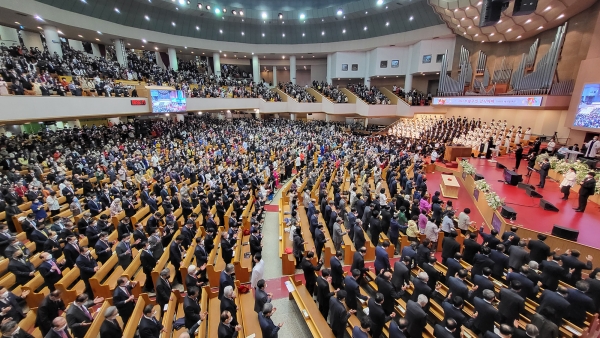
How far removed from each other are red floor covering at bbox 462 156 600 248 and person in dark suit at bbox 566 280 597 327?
276 cm

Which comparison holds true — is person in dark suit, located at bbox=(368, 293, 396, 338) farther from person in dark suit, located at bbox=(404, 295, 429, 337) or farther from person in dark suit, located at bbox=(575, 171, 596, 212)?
person in dark suit, located at bbox=(575, 171, 596, 212)

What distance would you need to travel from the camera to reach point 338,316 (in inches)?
151

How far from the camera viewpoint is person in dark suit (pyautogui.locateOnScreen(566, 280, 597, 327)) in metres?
3.88

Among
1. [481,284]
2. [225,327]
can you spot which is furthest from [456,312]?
[225,327]

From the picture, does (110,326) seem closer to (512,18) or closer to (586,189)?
(586,189)

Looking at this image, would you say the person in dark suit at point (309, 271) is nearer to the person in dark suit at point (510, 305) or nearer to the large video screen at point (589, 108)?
the person in dark suit at point (510, 305)

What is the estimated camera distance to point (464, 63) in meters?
19.8

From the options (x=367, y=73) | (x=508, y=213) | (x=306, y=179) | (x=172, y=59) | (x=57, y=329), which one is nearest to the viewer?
(x=57, y=329)

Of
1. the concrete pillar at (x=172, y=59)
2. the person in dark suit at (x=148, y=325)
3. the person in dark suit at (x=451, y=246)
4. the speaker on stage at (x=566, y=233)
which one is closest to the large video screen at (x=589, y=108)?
the speaker on stage at (x=566, y=233)

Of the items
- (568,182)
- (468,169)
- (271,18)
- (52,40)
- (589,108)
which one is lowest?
(468,169)

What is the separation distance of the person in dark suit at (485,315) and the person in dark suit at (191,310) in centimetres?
383

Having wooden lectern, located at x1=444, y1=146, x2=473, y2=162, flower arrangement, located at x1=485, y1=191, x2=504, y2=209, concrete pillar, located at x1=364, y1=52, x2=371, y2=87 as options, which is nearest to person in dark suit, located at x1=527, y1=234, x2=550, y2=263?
flower arrangement, located at x1=485, y1=191, x2=504, y2=209

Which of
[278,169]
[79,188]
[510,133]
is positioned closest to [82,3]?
[79,188]

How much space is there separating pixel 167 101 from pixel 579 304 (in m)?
20.2
